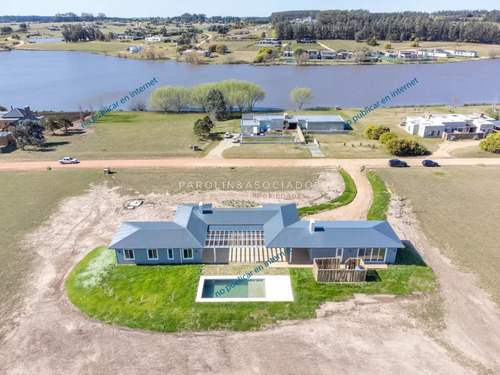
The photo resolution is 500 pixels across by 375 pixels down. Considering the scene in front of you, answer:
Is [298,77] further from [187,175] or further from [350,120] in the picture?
[187,175]

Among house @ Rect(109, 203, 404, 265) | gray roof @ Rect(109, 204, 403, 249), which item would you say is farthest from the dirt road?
house @ Rect(109, 203, 404, 265)

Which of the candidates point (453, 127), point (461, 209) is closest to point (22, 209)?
point (461, 209)

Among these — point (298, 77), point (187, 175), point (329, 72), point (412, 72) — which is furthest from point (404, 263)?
point (412, 72)

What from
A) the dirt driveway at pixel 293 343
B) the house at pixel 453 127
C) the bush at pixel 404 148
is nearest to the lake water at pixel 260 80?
the house at pixel 453 127

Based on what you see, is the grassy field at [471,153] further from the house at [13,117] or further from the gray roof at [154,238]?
the house at [13,117]

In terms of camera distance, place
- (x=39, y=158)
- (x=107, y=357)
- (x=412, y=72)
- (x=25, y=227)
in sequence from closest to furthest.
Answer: (x=107, y=357), (x=25, y=227), (x=39, y=158), (x=412, y=72)

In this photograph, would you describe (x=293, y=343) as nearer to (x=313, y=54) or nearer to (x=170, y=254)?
(x=170, y=254)
